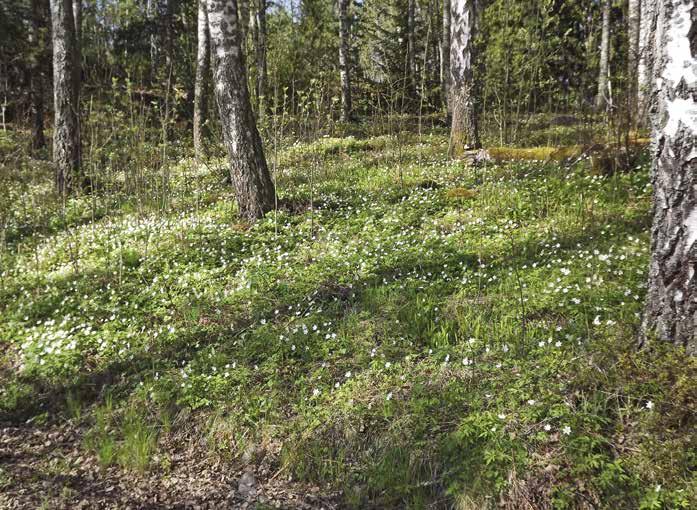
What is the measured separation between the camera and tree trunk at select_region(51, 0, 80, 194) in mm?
9625

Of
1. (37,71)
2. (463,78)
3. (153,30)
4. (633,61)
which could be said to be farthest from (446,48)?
(37,71)

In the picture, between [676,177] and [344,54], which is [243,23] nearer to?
[344,54]

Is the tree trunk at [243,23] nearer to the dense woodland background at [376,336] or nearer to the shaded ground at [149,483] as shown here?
the dense woodland background at [376,336]

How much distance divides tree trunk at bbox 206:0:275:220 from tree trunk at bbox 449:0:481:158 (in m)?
4.59

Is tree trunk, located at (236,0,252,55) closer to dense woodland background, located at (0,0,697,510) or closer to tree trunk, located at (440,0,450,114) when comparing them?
dense woodland background, located at (0,0,697,510)

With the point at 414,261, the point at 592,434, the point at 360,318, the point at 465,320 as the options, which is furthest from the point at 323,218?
the point at 592,434

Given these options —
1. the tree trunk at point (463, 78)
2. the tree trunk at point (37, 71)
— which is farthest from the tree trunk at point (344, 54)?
the tree trunk at point (37, 71)

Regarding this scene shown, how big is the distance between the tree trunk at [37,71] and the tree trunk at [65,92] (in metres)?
7.14

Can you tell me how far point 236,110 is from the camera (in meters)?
7.19

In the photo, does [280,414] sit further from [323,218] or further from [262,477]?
[323,218]

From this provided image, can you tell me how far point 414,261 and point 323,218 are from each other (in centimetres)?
222

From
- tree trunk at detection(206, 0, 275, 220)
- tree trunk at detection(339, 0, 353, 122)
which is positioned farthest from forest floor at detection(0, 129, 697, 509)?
tree trunk at detection(339, 0, 353, 122)

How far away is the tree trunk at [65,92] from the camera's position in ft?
31.6

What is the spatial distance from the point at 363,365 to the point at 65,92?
30.7ft
